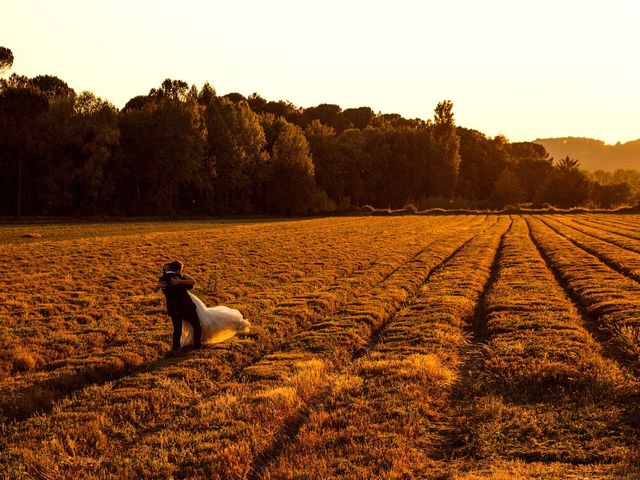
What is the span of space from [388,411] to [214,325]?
250 inches

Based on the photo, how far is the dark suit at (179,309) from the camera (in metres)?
13.3

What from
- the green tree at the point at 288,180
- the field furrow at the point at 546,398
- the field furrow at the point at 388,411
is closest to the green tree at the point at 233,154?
the green tree at the point at 288,180

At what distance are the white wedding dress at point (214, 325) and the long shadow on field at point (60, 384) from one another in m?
0.53

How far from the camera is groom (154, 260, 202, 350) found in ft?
43.1

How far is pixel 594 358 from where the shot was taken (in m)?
11.5

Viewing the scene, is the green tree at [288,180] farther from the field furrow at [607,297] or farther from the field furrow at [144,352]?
the field furrow at [144,352]

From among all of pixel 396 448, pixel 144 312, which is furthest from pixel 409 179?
pixel 396 448

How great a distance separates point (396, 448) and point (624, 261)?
83.8 ft

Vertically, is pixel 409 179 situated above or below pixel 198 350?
above

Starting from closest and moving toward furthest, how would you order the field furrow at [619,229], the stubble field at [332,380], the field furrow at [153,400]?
the stubble field at [332,380], the field furrow at [153,400], the field furrow at [619,229]

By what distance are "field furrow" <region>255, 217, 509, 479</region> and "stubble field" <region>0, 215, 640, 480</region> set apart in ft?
0.12

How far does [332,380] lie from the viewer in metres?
10.7

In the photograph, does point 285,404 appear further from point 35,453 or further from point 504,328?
point 504,328

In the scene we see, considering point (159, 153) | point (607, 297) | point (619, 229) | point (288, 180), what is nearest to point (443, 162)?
point (288, 180)
